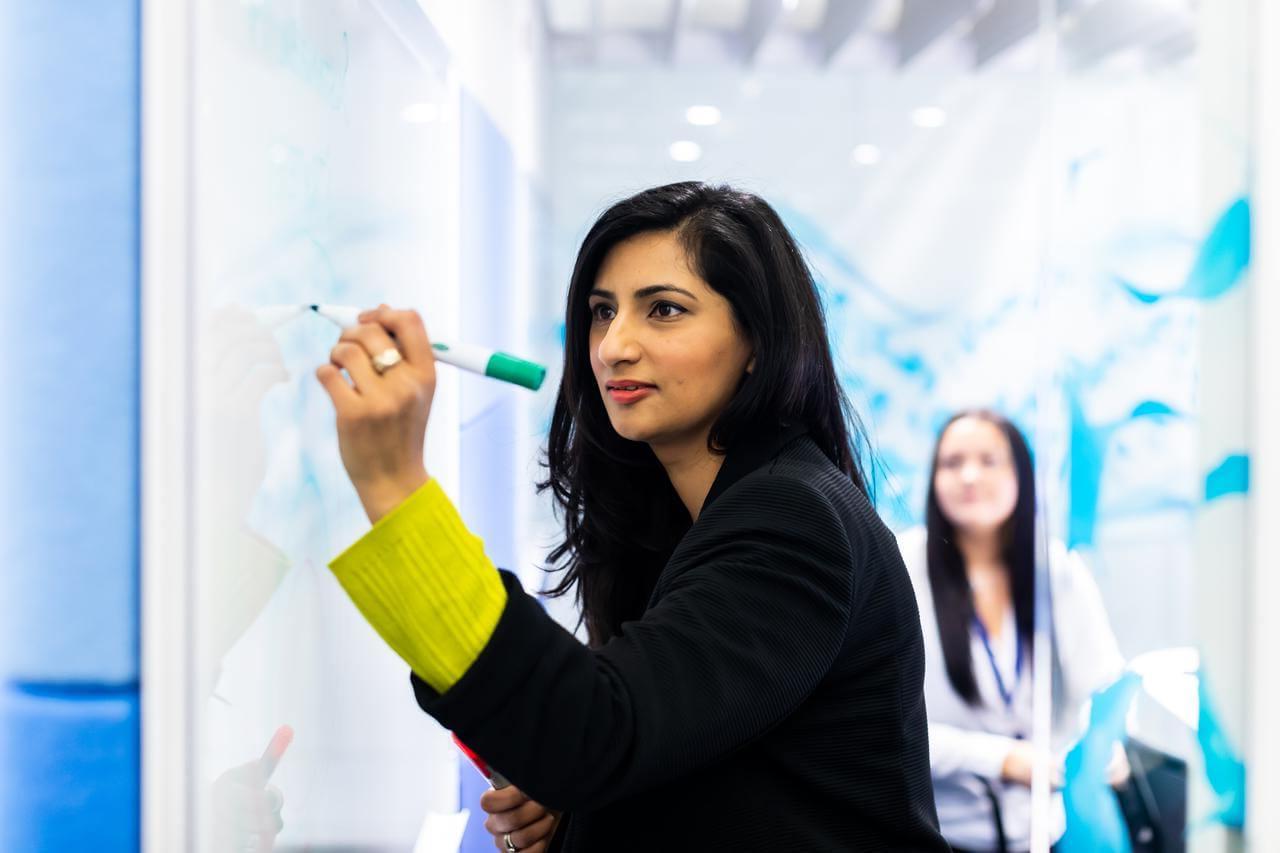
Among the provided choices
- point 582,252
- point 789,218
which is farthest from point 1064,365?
point 582,252

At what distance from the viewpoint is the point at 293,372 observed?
86 centimetres

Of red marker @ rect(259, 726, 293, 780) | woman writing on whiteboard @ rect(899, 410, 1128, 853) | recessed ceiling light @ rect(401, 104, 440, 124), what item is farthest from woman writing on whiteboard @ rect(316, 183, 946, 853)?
woman writing on whiteboard @ rect(899, 410, 1128, 853)

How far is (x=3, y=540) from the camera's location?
1.95 ft

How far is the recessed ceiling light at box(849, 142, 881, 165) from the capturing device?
2852mm

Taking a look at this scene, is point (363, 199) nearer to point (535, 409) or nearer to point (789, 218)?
point (535, 409)

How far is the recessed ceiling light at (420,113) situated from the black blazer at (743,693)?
596 mm

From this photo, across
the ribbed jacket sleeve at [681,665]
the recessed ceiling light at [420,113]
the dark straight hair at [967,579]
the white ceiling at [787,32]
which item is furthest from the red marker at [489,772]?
the white ceiling at [787,32]

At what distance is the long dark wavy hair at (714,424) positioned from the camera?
38.0 inches

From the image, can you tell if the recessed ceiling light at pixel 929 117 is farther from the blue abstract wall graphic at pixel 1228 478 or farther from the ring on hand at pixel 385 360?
the ring on hand at pixel 385 360

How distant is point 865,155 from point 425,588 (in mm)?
2472

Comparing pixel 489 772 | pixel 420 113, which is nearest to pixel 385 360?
pixel 489 772

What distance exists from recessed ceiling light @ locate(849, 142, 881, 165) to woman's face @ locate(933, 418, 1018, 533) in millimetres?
737

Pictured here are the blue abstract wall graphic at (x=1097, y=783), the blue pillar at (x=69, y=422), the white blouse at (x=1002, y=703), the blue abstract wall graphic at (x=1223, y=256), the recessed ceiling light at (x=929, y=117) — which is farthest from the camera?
the recessed ceiling light at (x=929, y=117)

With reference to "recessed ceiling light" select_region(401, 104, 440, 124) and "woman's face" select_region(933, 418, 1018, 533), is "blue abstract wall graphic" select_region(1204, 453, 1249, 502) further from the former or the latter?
"recessed ceiling light" select_region(401, 104, 440, 124)
